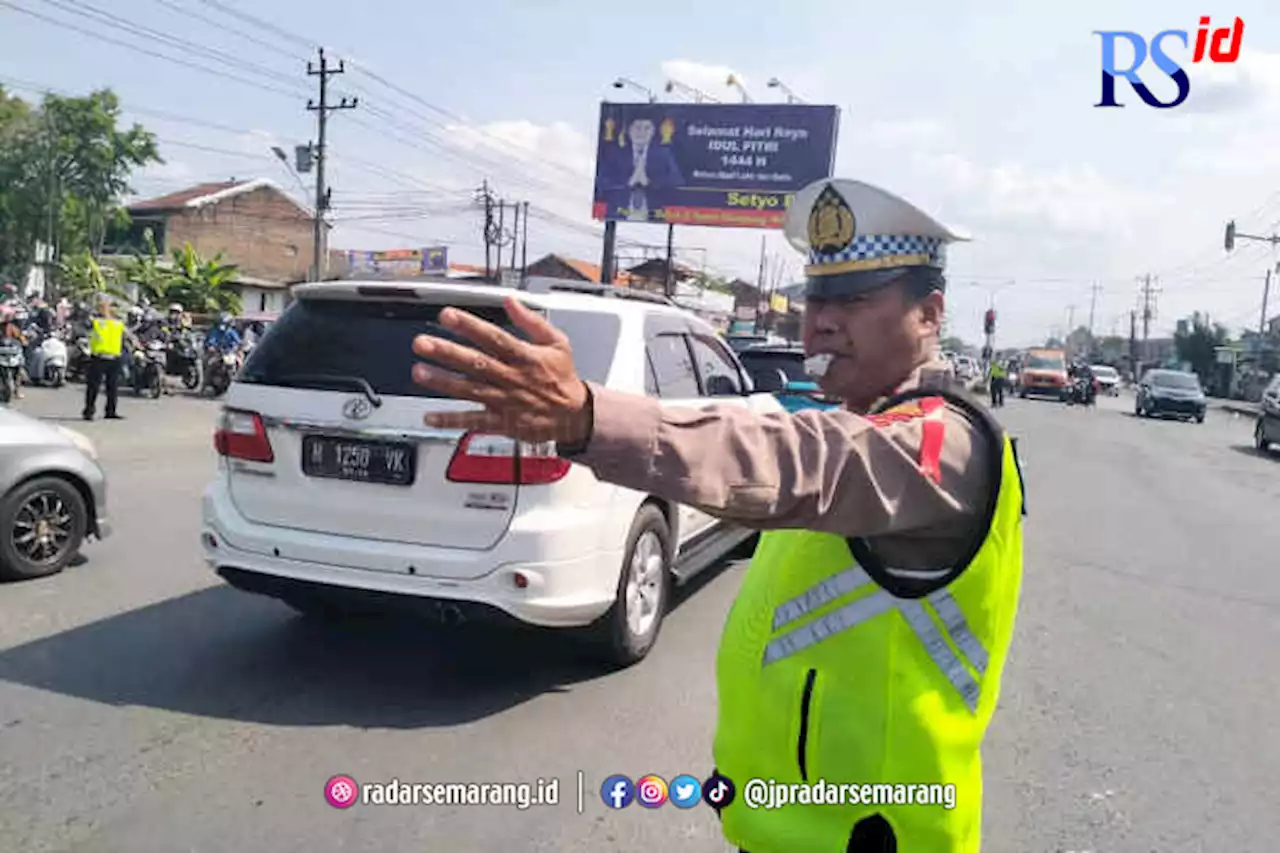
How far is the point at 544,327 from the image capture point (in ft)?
3.53

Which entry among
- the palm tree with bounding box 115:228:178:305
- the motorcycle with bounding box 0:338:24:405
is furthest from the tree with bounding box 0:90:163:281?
the motorcycle with bounding box 0:338:24:405

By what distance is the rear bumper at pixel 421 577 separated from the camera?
389cm

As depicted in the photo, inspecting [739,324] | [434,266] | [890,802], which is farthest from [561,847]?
[434,266]

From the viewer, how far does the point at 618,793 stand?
10.1 ft

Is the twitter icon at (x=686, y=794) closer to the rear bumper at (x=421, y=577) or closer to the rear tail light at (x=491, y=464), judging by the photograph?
the rear bumper at (x=421, y=577)

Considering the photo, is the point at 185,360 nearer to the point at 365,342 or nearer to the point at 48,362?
the point at 48,362

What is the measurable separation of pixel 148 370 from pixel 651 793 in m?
16.8

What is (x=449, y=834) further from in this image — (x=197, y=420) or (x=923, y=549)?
(x=197, y=420)

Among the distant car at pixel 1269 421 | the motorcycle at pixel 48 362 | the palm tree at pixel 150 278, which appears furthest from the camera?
the palm tree at pixel 150 278

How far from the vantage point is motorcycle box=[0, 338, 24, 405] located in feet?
46.6

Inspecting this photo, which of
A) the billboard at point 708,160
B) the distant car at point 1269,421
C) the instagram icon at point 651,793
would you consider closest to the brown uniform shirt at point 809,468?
the instagram icon at point 651,793

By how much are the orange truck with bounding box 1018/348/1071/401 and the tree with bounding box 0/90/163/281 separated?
41.9m

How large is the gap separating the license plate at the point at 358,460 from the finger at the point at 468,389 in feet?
9.57

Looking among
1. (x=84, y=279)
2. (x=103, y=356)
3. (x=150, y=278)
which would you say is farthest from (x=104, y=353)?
(x=84, y=279)
